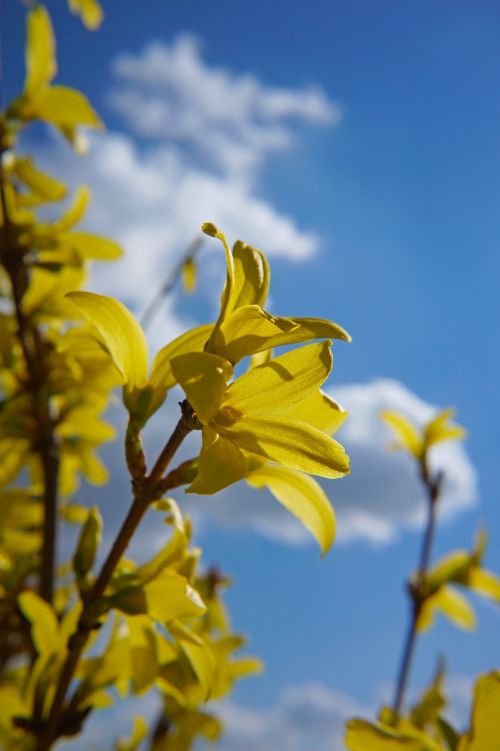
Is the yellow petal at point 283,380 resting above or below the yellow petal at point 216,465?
above

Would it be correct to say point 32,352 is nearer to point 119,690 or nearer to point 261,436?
point 119,690

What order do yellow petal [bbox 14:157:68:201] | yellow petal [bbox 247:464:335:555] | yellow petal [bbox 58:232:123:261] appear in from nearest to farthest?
yellow petal [bbox 247:464:335:555], yellow petal [bbox 58:232:123:261], yellow petal [bbox 14:157:68:201]

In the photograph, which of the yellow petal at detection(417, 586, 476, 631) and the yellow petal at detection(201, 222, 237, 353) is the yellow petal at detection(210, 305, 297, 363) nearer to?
the yellow petal at detection(201, 222, 237, 353)

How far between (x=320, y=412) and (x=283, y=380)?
0.54 ft

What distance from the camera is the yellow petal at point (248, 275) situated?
1049 millimetres

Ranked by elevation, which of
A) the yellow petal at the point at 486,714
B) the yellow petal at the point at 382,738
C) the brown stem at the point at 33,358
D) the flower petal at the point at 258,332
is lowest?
the yellow petal at the point at 382,738

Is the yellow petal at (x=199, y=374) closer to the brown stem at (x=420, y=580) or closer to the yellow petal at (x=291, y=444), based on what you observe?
the yellow petal at (x=291, y=444)

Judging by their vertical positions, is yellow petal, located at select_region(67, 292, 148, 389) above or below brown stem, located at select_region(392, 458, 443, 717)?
below

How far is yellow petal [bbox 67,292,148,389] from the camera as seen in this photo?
1097 mm

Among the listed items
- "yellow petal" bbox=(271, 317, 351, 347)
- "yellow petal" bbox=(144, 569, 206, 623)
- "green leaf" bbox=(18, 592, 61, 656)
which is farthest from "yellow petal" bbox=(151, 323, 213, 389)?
"green leaf" bbox=(18, 592, 61, 656)

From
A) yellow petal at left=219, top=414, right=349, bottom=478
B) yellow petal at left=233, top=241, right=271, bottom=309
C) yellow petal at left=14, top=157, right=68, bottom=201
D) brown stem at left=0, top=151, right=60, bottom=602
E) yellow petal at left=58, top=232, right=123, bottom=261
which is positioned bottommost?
yellow petal at left=219, top=414, right=349, bottom=478

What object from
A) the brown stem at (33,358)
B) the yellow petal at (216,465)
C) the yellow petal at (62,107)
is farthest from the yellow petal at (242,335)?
the yellow petal at (62,107)

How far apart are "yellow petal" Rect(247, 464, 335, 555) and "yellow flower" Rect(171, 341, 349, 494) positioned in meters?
0.17

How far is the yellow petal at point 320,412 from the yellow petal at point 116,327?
→ 241 millimetres
